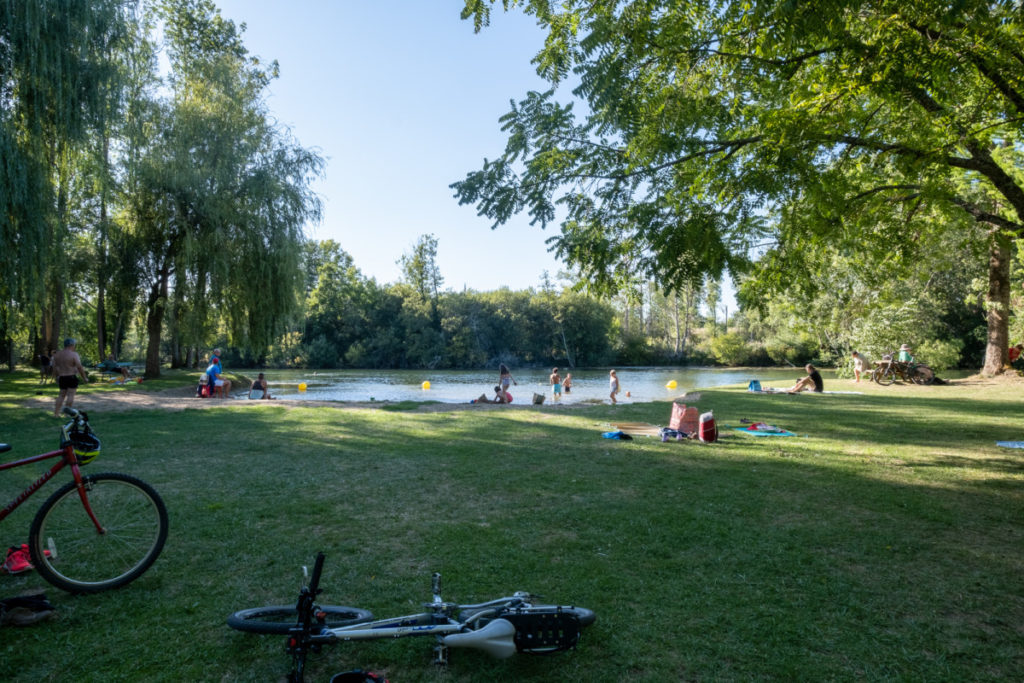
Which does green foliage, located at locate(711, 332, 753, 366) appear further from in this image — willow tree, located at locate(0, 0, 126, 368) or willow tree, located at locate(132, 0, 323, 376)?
willow tree, located at locate(0, 0, 126, 368)

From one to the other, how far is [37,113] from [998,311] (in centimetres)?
2937

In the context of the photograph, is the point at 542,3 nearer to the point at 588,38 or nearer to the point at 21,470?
the point at 588,38

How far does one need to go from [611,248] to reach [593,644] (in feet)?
15.4

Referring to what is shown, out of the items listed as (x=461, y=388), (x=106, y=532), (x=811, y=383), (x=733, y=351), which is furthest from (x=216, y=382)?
(x=733, y=351)

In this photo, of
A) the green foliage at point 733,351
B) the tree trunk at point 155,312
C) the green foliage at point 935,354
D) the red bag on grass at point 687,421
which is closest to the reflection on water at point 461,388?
the green foliage at point 935,354

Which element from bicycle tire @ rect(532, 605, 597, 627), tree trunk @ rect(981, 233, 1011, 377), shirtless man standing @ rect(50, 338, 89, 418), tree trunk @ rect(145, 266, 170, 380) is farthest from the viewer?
tree trunk @ rect(145, 266, 170, 380)

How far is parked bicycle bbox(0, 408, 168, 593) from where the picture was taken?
3.83 meters

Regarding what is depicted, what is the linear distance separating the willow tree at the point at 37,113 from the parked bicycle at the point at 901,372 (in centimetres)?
2851

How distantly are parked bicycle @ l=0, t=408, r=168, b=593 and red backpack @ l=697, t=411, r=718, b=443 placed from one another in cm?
841

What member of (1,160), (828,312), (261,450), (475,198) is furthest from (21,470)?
(828,312)

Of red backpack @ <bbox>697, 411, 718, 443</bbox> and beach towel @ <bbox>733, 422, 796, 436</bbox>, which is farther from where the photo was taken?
beach towel @ <bbox>733, 422, 796, 436</bbox>

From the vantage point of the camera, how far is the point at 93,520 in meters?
4.01

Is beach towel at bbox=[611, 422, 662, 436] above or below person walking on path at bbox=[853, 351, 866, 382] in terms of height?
below

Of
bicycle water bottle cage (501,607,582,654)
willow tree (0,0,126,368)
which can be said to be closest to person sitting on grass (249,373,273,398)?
willow tree (0,0,126,368)
